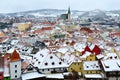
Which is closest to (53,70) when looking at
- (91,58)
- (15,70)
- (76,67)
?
(76,67)

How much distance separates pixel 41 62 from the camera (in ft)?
140

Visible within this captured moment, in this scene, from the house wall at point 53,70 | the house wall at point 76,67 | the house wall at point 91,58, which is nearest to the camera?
the house wall at point 53,70

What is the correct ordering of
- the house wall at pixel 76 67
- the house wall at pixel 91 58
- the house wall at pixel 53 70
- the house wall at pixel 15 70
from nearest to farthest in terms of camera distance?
1. the house wall at pixel 15 70
2. the house wall at pixel 53 70
3. the house wall at pixel 76 67
4. the house wall at pixel 91 58

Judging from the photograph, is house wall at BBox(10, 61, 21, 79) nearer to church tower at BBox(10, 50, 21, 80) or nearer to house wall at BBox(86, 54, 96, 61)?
church tower at BBox(10, 50, 21, 80)

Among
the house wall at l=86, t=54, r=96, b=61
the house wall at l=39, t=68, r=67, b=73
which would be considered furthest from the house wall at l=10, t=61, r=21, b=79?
the house wall at l=86, t=54, r=96, b=61

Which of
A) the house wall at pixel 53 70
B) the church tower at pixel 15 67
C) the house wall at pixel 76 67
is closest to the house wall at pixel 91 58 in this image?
the house wall at pixel 76 67

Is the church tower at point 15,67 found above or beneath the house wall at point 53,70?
above

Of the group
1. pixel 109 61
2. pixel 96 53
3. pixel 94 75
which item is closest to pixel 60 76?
pixel 94 75

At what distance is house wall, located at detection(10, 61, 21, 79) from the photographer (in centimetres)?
3809

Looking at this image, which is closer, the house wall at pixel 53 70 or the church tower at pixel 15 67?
the church tower at pixel 15 67

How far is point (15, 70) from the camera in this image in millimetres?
38219

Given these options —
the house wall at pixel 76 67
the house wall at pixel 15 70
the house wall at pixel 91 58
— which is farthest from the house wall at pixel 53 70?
the house wall at pixel 91 58

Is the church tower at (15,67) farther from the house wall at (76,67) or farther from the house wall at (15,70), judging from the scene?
the house wall at (76,67)

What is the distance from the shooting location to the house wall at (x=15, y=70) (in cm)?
3809
